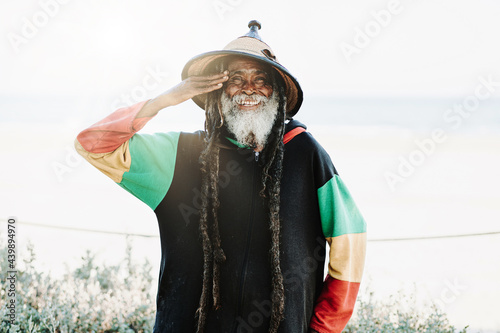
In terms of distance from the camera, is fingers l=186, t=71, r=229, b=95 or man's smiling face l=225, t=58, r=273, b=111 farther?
man's smiling face l=225, t=58, r=273, b=111

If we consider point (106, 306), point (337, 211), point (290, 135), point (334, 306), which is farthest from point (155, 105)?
point (106, 306)

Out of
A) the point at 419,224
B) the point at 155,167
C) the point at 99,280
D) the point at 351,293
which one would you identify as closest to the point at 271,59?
the point at 155,167

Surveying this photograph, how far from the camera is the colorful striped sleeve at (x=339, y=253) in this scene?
86.7 inches

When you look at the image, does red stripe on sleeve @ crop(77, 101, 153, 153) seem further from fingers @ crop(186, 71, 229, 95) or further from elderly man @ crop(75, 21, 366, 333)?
fingers @ crop(186, 71, 229, 95)

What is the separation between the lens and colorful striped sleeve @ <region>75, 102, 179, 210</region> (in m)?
2.10

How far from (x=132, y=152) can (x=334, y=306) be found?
4.01ft

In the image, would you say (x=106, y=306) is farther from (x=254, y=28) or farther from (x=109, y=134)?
(x=254, y=28)

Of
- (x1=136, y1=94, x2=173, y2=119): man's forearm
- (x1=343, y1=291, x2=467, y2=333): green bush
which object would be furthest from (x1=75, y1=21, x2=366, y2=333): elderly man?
(x1=343, y1=291, x2=467, y2=333): green bush

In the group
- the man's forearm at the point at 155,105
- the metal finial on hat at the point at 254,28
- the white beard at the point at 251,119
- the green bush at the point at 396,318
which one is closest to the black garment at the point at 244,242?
the white beard at the point at 251,119

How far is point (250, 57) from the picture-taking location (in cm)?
234

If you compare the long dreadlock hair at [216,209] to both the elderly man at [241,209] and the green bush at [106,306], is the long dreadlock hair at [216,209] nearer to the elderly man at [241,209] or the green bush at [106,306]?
the elderly man at [241,209]

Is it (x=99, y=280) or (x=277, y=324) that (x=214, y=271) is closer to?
(x=277, y=324)

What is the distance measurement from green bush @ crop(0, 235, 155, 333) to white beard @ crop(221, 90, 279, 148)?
1.87m

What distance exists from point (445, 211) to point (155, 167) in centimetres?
470
